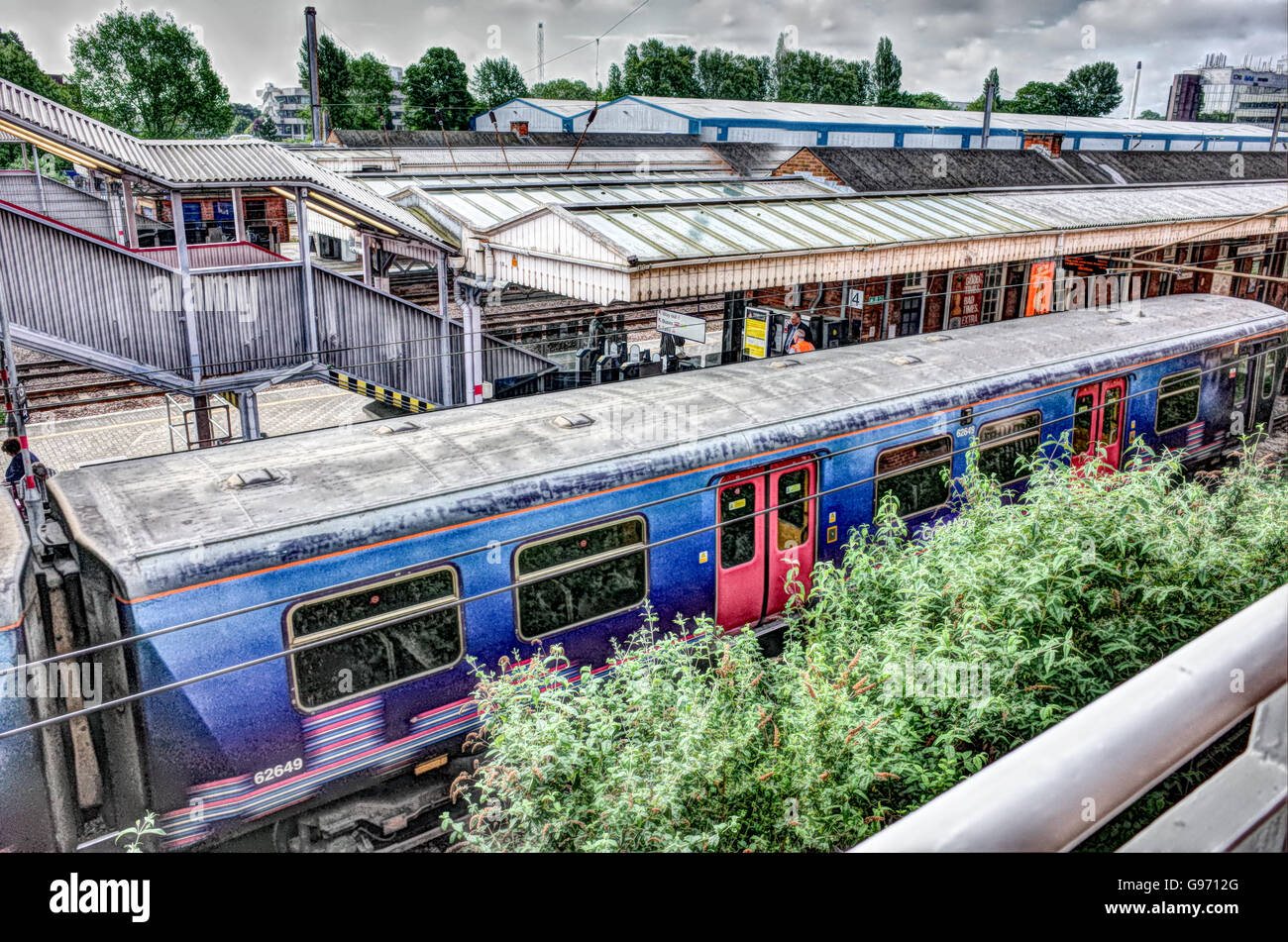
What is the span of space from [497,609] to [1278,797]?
6.60m

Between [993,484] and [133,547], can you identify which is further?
[993,484]

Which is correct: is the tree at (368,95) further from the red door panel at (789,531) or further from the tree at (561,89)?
the red door panel at (789,531)

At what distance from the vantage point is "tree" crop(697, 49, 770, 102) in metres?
95.5

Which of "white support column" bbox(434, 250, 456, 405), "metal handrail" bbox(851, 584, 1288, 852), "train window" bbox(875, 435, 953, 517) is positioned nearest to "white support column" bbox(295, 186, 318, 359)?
"white support column" bbox(434, 250, 456, 405)

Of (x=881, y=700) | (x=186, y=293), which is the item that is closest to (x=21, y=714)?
(x=881, y=700)

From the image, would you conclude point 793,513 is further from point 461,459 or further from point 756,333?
point 756,333

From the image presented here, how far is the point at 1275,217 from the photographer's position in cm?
2191

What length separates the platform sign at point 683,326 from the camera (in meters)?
14.4

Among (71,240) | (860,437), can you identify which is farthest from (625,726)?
(71,240)

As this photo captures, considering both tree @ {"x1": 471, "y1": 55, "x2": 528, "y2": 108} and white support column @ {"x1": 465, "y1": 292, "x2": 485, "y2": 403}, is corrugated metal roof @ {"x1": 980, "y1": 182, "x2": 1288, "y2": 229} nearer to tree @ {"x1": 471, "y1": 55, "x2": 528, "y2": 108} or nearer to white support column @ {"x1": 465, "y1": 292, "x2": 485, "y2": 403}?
white support column @ {"x1": 465, "y1": 292, "x2": 485, "y2": 403}

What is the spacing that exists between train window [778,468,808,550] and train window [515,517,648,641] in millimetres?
1701

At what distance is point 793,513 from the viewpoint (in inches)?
375

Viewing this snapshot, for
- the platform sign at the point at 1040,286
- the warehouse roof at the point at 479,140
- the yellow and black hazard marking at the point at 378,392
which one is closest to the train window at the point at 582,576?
the yellow and black hazard marking at the point at 378,392

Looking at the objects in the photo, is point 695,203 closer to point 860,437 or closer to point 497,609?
point 860,437
